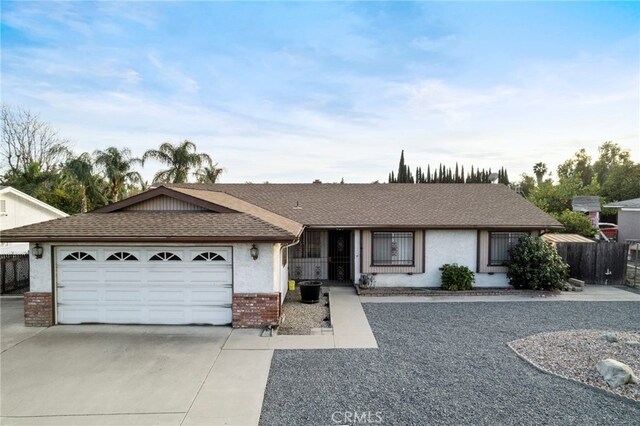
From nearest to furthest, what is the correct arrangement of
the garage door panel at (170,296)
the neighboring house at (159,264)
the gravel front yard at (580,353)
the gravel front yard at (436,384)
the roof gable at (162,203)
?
the gravel front yard at (436,384)
the gravel front yard at (580,353)
the neighboring house at (159,264)
the garage door panel at (170,296)
the roof gable at (162,203)

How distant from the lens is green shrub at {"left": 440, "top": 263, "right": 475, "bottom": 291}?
1263 centimetres

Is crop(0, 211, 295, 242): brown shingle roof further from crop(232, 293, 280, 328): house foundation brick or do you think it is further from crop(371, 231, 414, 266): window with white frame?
crop(371, 231, 414, 266): window with white frame

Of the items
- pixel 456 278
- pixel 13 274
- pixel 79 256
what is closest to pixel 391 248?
pixel 456 278

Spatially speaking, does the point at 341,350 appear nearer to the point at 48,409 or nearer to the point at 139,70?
the point at 48,409

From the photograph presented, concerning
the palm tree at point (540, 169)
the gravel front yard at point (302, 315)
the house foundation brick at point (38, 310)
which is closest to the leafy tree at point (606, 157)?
the palm tree at point (540, 169)

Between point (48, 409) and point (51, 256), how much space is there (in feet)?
16.4

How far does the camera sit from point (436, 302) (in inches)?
448

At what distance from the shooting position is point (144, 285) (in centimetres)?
898

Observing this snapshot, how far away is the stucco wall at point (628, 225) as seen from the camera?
74.2ft

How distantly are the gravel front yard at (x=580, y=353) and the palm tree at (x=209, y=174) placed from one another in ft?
80.4

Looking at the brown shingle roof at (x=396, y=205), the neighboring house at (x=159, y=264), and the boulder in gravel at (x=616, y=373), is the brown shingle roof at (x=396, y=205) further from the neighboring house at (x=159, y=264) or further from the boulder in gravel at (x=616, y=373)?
the boulder in gravel at (x=616, y=373)

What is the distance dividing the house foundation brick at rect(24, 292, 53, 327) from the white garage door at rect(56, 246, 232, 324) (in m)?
0.24

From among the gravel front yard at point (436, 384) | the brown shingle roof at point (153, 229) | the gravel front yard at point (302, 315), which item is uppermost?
the brown shingle roof at point (153, 229)

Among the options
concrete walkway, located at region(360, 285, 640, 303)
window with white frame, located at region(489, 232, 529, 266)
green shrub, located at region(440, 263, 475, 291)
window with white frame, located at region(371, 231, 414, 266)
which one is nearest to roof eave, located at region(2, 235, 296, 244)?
concrete walkway, located at region(360, 285, 640, 303)
